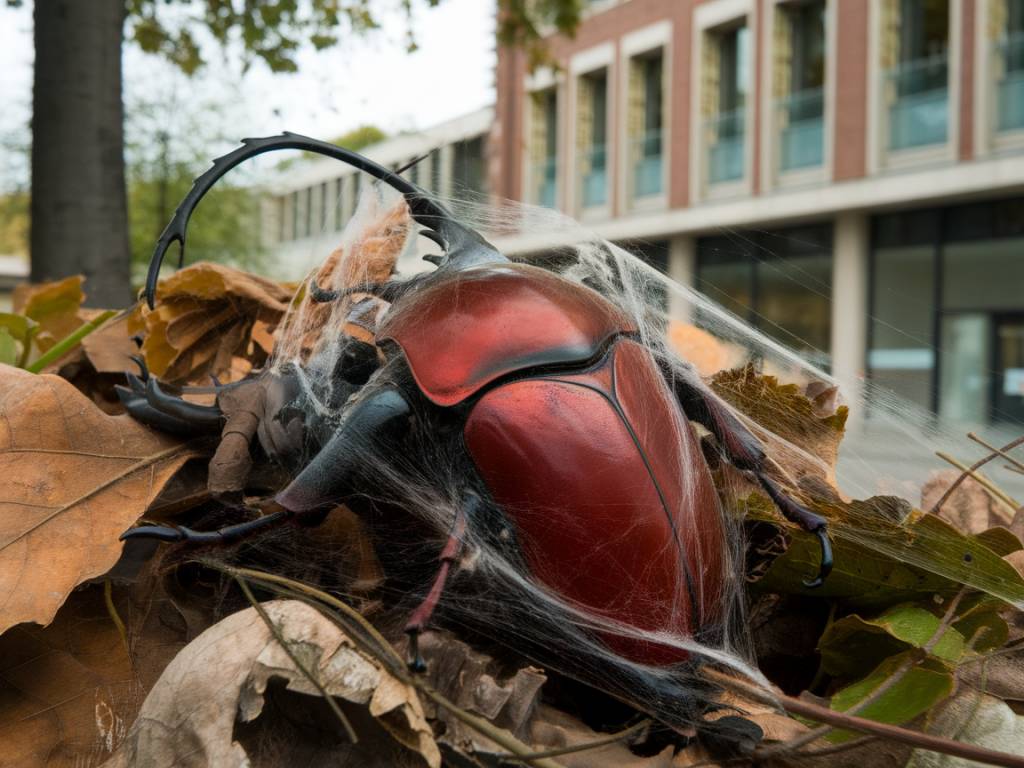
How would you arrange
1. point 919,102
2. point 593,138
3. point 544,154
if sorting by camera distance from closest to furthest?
point 919,102, point 593,138, point 544,154

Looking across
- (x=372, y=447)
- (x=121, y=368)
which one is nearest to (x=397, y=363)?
(x=372, y=447)

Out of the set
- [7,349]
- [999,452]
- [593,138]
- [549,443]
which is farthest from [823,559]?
[593,138]

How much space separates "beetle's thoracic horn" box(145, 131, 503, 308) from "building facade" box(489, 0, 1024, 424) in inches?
407

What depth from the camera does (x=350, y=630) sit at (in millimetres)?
785

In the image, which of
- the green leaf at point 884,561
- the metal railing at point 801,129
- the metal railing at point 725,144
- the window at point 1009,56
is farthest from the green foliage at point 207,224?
the green leaf at point 884,561

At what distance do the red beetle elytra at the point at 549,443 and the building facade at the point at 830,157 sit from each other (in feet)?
34.5

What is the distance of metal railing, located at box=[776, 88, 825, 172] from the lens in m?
14.9

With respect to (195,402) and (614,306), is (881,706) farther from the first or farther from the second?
(195,402)

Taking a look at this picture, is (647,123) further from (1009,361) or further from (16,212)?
(16,212)

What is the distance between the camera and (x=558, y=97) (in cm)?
1853

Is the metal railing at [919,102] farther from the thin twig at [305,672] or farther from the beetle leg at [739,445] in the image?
the thin twig at [305,672]

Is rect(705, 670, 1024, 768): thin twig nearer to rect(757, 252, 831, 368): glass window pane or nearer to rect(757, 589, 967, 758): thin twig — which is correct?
rect(757, 589, 967, 758): thin twig

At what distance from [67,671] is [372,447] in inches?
13.9

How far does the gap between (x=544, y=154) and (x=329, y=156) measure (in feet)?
56.5
